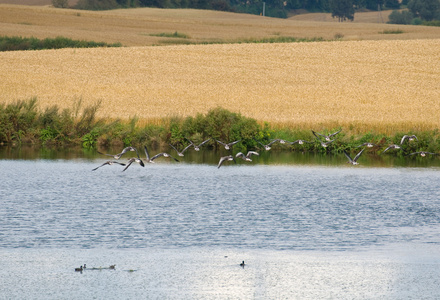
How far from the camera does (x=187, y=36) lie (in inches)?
4094

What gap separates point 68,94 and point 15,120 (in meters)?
15.2

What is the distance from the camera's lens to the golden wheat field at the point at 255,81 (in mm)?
48312

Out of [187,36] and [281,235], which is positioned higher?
[187,36]

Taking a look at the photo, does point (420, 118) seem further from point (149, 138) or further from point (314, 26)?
point (314, 26)

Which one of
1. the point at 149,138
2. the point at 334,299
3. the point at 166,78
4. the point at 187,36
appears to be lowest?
the point at 334,299

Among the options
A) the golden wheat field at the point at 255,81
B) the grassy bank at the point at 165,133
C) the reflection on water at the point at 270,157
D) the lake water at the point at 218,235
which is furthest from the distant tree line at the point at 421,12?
the lake water at the point at 218,235

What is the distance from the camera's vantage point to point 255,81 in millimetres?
62812

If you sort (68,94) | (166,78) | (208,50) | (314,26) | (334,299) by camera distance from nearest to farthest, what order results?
(334,299), (68,94), (166,78), (208,50), (314,26)

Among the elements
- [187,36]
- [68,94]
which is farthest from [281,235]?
[187,36]

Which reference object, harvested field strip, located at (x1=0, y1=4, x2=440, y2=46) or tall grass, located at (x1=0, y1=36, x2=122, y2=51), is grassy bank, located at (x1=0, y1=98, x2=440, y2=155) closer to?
tall grass, located at (x1=0, y1=36, x2=122, y2=51)

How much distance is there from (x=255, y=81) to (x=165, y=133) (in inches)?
917

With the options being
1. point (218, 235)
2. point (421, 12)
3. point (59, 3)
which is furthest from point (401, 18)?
point (218, 235)

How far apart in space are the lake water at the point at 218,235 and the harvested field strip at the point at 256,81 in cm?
1328

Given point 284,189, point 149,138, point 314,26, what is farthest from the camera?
point 314,26
